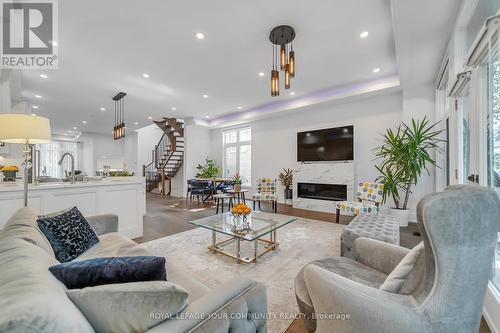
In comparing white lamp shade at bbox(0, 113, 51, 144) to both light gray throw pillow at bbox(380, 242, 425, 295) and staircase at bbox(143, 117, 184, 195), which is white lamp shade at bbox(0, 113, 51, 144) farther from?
staircase at bbox(143, 117, 184, 195)

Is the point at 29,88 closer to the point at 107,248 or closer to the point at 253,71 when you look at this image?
the point at 253,71

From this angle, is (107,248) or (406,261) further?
(107,248)

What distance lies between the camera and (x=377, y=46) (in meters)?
3.35

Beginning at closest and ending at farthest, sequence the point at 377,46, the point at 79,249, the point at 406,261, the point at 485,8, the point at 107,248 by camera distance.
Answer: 1. the point at 406,261
2. the point at 79,249
3. the point at 107,248
4. the point at 485,8
5. the point at 377,46

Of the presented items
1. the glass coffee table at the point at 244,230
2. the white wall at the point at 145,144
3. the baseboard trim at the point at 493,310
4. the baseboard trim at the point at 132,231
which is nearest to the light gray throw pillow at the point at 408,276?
the baseboard trim at the point at 493,310

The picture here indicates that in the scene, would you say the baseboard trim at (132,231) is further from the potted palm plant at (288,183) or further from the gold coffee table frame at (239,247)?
the potted palm plant at (288,183)

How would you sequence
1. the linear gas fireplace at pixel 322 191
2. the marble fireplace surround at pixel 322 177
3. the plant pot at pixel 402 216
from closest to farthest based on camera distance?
the plant pot at pixel 402 216
the marble fireplace surround at pixel 322 177
the linear gas fireplace at pixel 322 191

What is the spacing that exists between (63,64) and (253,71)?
3508mm

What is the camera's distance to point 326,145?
5570 millimetres

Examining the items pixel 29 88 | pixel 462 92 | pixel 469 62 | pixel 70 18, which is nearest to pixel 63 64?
pixel 70 18

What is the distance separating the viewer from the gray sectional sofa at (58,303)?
1.70 feet

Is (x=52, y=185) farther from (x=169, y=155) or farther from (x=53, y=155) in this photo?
(x=53, y=155)

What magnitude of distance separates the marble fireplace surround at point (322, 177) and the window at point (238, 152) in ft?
7.23

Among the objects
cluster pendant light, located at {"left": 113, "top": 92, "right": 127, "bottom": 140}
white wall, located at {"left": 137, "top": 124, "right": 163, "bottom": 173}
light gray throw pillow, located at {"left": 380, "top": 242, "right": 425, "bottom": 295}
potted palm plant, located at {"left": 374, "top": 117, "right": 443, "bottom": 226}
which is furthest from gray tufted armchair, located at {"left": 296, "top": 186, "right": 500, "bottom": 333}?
white wall, located at {"left": 137, "top": 124, "right": 163, "bottom": 173}
